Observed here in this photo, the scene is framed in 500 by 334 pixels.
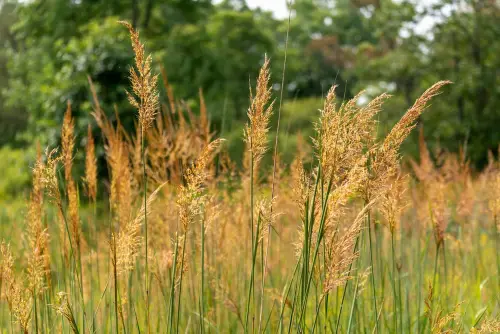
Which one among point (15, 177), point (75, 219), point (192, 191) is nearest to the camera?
point (192, 191)

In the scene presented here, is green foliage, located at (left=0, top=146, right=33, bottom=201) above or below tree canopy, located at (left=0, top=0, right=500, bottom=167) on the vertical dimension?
below

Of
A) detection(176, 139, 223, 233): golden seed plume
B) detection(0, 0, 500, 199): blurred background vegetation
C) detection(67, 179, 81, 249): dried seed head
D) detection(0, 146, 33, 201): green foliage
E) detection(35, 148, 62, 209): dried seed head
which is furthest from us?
detection(0, 0, 500, 199): blurred background vegetation

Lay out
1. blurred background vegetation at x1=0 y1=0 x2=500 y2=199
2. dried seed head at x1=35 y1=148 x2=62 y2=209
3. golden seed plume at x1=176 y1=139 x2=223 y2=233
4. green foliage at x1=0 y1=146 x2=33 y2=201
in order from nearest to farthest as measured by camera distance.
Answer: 1. golden seed plume at x1=176 y1=139 x2=223 y2=233
2. dried seed head at x1=35 y1=148 x2=62 y2=209
3. green foliage at x1=0 y1=146 x2=33 y2=201
4. blurred background vegetation at x1=0 y1=0 x2=500 y2=199

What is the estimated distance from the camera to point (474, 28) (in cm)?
1903

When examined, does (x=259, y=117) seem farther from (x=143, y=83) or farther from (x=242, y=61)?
(x=242, y=61)

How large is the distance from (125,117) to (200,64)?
769 cm

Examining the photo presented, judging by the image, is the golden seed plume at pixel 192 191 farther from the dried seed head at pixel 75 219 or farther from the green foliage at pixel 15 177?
the green foliage at pixel 15 177

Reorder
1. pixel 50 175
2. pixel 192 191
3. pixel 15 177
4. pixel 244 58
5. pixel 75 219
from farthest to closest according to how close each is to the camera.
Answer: pixel 244 58, pixel 15 177, pixel 75 219, pixel 50 175, pixel 192 191

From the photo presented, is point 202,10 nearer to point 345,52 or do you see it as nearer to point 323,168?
point 345,52

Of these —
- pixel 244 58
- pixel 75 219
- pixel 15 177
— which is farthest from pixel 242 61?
pixel 75 219

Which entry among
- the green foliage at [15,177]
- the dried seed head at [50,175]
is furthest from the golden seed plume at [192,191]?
the green foliage at [15,177]

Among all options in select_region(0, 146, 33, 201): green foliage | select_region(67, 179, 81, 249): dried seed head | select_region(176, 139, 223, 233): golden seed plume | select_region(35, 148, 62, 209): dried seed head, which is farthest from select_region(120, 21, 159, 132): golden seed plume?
select_region(0, 146, 33, 201): green foliage

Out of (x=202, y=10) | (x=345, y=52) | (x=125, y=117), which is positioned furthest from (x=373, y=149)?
(x=345, y=52)

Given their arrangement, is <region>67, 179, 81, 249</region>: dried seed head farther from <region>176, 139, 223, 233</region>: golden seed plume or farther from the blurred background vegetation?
the blurred background vegetation
